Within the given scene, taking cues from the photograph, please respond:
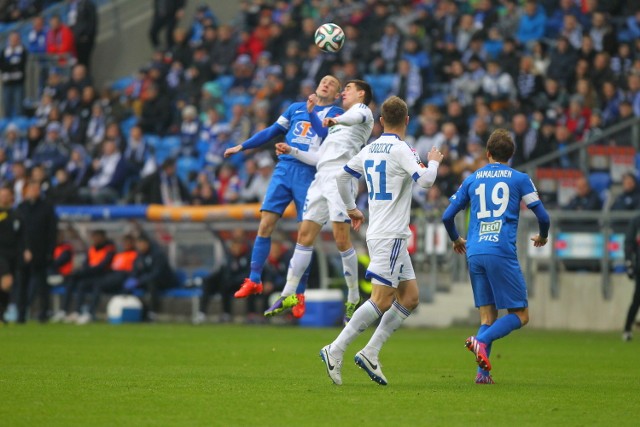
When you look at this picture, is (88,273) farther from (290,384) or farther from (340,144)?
(290,384)

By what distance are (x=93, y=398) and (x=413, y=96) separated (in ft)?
57.4

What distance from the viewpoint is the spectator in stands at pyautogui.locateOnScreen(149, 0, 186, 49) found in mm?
34000

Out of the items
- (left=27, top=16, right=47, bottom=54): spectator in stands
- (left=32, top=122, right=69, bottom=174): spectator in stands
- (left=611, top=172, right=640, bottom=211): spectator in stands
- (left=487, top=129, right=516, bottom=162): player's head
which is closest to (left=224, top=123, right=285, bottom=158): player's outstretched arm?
(left=487, top=129, right=516, bottom=162): player's head

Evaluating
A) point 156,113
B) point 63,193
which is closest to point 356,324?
point 63,193

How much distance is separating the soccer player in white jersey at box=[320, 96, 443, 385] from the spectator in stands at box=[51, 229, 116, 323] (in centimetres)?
1520

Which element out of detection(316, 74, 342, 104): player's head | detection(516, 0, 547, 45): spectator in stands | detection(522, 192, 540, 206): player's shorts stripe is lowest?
detection(522, 192, 540, 206): player's shorts stripe

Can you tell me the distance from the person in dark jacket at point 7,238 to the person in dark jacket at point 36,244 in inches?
5.6

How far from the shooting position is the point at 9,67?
33000 mm

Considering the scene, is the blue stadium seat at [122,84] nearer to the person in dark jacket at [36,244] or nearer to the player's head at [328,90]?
the person in dark jacket at [36,244]

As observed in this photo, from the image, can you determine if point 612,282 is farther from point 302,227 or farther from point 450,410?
point 450,410

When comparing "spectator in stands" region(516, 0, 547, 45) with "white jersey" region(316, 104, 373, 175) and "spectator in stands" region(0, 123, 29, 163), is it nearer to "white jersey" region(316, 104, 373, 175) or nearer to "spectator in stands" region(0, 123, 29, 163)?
"spectator in stands" region(0, 123, 29, 163)

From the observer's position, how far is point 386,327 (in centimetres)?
1108

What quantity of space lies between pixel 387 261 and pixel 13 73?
79.3 ft

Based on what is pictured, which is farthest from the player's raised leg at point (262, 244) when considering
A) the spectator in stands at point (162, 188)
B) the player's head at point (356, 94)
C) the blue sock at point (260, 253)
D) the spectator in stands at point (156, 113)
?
the spectator in stands at point (156, 113)
